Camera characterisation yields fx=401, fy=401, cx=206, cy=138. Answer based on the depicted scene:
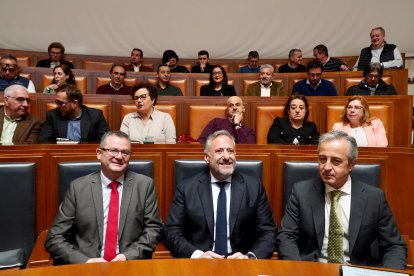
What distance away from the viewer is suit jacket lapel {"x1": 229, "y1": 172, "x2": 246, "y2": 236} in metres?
1.47

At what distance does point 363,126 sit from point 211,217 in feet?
4.09

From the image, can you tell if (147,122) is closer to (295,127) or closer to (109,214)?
(295,127)

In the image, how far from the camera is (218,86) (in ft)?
10.7

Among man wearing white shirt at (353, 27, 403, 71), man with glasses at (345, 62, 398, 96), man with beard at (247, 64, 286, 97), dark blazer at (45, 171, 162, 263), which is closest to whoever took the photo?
dark blazer at (45, 171, 162, 263)

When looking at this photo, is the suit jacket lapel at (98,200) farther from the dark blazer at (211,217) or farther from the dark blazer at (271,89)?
the dark blazer at (271,89)

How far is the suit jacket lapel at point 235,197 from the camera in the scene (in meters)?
1.47

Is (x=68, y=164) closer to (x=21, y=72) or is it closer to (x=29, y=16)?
(x=21, y=72)

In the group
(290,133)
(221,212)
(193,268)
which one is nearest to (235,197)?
(221,212)

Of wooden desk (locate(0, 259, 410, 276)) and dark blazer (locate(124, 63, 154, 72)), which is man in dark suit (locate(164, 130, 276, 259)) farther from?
dark blazer (locate(124, 63, 154, 72))

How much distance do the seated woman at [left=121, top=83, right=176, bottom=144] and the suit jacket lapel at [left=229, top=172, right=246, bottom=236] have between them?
3.14ft

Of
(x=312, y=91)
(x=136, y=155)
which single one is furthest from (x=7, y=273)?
(x=312, y=91)

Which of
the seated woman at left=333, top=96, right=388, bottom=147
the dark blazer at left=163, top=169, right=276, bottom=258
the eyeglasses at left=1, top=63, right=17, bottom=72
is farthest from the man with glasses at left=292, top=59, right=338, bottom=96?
the eyeglasses at left=1, top=63, right=17, bottom=72

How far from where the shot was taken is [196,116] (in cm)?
264

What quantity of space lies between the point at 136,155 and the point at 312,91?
6.35 feet
